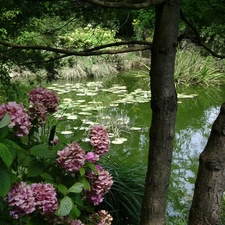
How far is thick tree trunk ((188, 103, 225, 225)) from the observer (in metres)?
1.33

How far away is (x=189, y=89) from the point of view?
8.30 metres

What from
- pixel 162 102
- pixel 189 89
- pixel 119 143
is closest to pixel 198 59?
pixel 189 89

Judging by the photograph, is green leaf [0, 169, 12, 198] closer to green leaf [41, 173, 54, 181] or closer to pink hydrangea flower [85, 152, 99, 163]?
green leaf [41, 173, 54, 181]

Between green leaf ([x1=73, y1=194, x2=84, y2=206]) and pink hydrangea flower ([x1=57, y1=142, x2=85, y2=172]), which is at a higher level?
pink hydrangea flower ([x1=57, y1=142, x2=85, y2=172])

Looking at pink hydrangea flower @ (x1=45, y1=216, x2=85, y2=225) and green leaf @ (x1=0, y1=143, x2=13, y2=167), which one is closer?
green leaf @ (x1=0, y1=143, x2=13, y2=167)

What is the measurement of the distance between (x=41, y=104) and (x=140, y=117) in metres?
4.65

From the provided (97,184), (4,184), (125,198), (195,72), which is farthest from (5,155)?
(195,72)

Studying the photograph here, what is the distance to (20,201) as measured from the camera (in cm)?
98

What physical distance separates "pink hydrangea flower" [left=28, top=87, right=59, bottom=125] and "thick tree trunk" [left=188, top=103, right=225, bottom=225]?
0.61 m

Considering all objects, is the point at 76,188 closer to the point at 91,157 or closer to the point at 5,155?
the point at 91,157

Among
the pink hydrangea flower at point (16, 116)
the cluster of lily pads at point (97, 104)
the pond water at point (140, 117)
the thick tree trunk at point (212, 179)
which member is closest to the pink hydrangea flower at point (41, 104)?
the pink hydrangea flower at point (16, 116)

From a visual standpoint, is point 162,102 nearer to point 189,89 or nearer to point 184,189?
point 184,189

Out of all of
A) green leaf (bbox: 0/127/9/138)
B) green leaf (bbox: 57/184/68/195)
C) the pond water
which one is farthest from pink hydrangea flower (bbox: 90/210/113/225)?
the pond water

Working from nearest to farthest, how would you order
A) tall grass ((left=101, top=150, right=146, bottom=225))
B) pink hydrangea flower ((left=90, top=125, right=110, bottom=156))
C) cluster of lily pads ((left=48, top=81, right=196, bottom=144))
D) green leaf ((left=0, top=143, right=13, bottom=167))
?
1. green leaf ((left=0, top=143, right=13, bottom=167))
2. pink hydrangea flower ((left=90, top=125, right=110, bottom=156))
3. tall grass ((left=101, top=150, right=146, bottom=225))
4. cluster of lily pads ((left=48, top=81, right=196, bottom=144))
